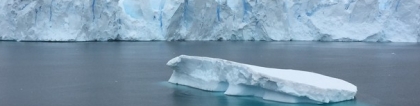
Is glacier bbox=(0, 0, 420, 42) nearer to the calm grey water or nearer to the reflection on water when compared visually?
the calm grey water

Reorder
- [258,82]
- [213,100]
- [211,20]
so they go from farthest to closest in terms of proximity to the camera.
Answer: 1. [211,20]
2. [213,100]
3. [258,82]

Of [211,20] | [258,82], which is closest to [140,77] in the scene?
[258,82]

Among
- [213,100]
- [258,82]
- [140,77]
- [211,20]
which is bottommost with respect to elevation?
[211,20]

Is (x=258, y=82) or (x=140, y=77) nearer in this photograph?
(x=258, y=82)

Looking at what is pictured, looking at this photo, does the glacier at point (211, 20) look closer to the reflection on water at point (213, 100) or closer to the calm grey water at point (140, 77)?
the calm grey water at point (140, 77)

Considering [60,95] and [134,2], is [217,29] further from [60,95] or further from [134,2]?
[60,95]

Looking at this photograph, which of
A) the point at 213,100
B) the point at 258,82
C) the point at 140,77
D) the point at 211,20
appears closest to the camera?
the point at 258,82

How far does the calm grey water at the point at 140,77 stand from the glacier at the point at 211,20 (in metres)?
3.01

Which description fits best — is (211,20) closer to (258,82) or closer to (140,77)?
(140,77)

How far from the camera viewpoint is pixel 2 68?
10336 millimetres

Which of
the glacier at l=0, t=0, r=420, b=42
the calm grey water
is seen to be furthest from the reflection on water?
the glacier at l=0, t=0, r=420, b=42

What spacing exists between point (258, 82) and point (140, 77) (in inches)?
121

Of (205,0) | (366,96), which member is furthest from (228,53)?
(366,96)

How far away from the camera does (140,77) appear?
362 inches
